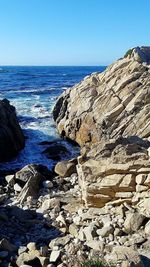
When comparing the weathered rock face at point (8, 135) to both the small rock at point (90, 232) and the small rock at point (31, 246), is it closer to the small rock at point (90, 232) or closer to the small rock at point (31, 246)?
the small rock at point (90, 232)

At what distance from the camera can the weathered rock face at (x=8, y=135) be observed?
28.8m

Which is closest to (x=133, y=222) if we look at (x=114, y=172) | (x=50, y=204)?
(x=114, y=172)

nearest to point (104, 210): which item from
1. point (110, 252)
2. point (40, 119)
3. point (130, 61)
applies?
point (110, 252)

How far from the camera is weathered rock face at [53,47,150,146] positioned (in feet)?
95.4

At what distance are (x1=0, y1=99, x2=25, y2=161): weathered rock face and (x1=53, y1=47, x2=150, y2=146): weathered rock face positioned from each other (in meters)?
4.29

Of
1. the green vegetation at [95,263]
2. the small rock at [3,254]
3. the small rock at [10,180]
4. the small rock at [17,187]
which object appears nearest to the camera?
the green vegetation at [95,263]

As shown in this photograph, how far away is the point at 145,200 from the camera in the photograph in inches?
622

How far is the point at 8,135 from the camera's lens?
2961cm

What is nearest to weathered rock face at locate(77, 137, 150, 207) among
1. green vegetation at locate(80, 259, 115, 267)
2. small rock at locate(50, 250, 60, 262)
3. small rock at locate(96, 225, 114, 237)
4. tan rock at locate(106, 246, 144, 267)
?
small rock at locate(96, 225, 114, 237)

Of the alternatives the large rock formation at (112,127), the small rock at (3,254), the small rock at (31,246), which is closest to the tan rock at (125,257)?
the small rock at (31,246)

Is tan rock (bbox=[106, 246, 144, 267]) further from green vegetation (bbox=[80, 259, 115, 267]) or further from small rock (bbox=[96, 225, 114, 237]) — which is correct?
small rock (bbox=[96, 225, 114, 237])

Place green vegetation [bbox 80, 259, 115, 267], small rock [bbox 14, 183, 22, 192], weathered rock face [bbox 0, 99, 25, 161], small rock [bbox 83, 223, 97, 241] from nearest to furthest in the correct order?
green vegetation [bbox 80, 259, 115, 267]
small rock [bbox 83, 223, 97, 241]
small rock [bbox 14, 183, 22, 192]
weathered rock face [bbox 0, 99, 25, 161]

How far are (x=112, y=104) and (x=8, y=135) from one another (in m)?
7.61

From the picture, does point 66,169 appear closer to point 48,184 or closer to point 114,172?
point 48,184
